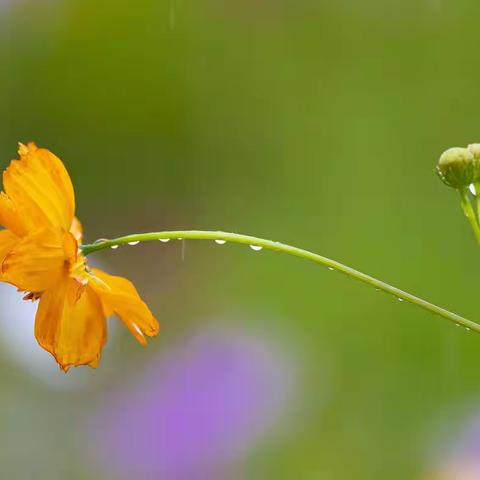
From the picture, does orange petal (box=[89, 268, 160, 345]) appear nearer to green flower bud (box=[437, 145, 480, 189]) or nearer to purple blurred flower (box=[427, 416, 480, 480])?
green flower bud (box=[437, 145, 480, 189])

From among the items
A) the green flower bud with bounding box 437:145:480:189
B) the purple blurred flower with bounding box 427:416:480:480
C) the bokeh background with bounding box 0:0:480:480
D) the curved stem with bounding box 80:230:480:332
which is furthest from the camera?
the bokeh background with bounding box 0:0:480:480

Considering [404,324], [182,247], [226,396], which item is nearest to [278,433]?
[226,396]

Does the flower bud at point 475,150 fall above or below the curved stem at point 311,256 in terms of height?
above

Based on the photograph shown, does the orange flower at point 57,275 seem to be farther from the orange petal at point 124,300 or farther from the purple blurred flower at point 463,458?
the purple blurred flower at point 463,458

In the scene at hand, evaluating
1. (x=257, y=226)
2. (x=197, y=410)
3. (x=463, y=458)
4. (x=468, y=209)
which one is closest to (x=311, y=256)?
(x=468, y=209)

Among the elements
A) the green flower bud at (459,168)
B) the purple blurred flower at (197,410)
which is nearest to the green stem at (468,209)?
the green flower bud at (459,168)

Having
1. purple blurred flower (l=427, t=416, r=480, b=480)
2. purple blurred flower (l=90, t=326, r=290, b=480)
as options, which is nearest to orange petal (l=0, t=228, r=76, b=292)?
purple blurred flower (l=427, t=416, r=480, b=480)

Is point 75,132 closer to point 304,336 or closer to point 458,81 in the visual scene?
point 304,336
